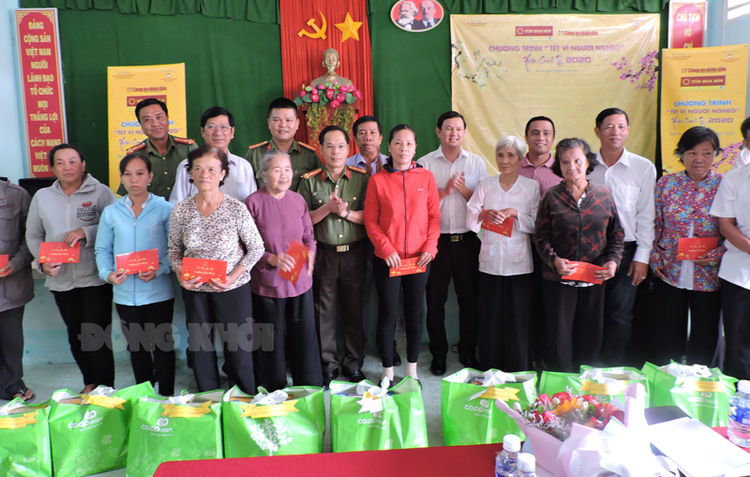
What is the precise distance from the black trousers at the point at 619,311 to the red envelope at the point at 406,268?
3.85 feet

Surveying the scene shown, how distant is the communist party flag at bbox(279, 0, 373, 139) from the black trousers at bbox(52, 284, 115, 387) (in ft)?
9.18

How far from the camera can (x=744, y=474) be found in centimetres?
104

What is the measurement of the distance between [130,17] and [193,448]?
4.46 meters

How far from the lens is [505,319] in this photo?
2.79 m

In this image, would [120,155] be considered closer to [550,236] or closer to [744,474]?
[550,236]

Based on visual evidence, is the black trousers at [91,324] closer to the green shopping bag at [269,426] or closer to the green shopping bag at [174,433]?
the green shopping bag at [174,433]

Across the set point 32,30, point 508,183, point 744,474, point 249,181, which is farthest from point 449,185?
point 32,30

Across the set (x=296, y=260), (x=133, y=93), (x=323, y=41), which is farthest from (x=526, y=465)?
(x=133, y=93)

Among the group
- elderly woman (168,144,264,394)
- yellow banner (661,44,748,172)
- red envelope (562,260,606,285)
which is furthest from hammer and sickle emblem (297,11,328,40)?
red envelope (562,260,606,285)

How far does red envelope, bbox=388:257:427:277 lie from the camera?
2.62 m

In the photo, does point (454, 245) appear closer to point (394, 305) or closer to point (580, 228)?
point (394, 305)

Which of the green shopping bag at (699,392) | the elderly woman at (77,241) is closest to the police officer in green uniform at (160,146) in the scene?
the elderly woman at (77,241)

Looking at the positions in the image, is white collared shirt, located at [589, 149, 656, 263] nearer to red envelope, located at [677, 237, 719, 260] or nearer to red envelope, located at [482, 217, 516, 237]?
red envelope, located at [677, 237, 719, 260]

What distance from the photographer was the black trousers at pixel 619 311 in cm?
281
